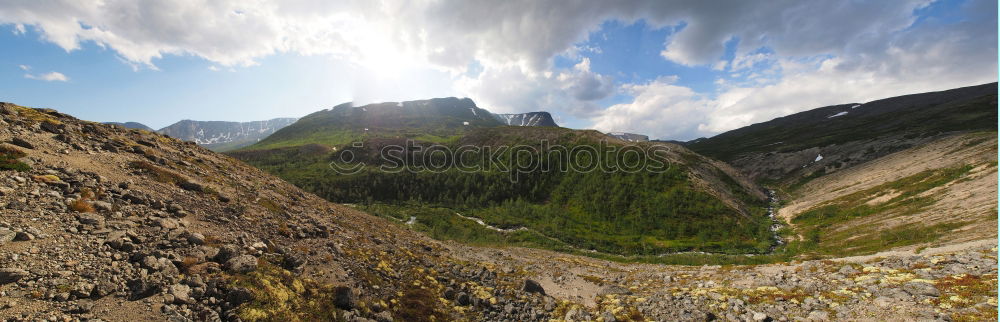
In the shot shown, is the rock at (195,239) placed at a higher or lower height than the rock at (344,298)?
higher

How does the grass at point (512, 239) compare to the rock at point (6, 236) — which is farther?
the grass at point (512, 239)

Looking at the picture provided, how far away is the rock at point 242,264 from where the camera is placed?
12.1 meters

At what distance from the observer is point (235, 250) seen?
13203 millimetres

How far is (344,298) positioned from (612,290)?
15406 mm

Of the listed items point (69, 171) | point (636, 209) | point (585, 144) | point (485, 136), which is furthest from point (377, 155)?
point (69, 171)

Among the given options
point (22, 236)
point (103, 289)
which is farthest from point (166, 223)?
point (103, 289)

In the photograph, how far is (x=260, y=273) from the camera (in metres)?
12.5

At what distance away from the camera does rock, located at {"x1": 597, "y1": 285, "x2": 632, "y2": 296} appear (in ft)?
69.1

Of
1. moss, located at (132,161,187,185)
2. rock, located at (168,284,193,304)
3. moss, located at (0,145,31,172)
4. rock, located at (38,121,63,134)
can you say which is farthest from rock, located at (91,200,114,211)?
rock, located at (38,121,63,134)

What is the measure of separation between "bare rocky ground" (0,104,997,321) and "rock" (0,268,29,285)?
0.03 metres

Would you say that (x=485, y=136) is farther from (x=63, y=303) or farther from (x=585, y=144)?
(x=63, y=303)

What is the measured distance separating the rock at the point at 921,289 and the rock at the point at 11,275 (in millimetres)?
28659

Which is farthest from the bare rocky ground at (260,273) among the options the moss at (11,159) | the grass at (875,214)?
the grass at (875,214)

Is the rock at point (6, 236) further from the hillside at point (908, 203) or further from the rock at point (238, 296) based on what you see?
the hillside at point (908, 203)
